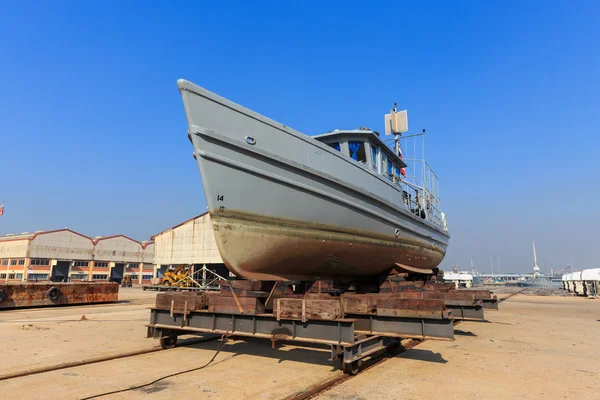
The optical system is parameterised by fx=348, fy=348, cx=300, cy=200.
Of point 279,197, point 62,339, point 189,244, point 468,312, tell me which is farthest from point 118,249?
point 279,197

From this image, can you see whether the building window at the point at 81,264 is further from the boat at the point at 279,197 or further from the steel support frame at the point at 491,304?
the steel support frame at the point at 491,304

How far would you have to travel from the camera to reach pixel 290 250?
19.9 ft

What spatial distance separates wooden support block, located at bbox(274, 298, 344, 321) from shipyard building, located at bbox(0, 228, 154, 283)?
48.2 m

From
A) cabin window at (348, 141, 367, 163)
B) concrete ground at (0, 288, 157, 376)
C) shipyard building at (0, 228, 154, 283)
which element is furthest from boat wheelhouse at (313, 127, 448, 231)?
shipyard building at (0, 228, 154, 283)

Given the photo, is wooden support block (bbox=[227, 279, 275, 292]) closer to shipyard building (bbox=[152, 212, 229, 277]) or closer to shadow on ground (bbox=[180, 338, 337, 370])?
shadow on ground (bbox=[180, 338, 337, 370])

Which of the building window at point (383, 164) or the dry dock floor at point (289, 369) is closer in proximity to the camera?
the dry dock floor at point (289, 369)

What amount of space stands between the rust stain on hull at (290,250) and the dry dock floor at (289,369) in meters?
1.48

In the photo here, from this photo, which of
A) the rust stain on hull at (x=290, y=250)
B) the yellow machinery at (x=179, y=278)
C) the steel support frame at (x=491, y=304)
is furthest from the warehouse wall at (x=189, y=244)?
the rust stain on hull at (x=290, y=250)

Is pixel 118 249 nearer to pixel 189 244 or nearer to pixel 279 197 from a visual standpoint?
pixel 189 244

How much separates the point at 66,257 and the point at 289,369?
49001 mm

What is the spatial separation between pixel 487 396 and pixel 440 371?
1122mm

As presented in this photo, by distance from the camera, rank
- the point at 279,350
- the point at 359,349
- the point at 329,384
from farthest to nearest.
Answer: the point at 279,350 < the point at 359,349 < the point at 329,384

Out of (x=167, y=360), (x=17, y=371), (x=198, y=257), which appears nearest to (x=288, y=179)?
(x=167, y=360)

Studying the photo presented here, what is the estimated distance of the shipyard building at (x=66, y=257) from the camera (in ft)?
139
